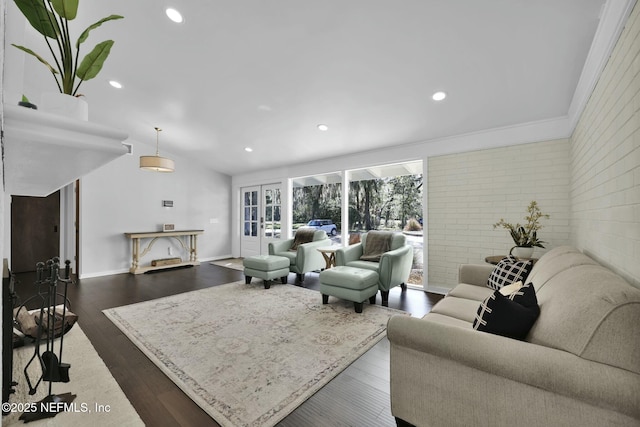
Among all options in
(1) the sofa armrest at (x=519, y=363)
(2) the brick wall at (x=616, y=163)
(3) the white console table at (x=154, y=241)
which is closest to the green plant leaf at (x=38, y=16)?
(1) the sofa armrest at (x=519, y=363)

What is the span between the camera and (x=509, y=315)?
1.33 m

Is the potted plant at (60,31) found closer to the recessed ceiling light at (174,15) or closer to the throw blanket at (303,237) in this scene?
the recessed ceiling light at (174,15)

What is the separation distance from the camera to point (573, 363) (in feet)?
3.50

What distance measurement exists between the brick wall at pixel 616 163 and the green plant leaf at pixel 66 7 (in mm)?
2335

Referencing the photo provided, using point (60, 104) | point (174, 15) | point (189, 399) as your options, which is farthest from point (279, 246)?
point (60, 104)

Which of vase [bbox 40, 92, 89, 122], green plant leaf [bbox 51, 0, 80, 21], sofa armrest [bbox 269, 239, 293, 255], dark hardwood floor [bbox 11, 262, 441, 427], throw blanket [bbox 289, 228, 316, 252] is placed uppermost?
green plant leaf [bbox 51, 0, 80, 21]

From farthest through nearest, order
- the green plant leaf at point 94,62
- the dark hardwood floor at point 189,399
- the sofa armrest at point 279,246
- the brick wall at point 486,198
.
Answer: the sofa armrest at point 279,246, the brick wall at point 486,198, the dark hardwood floor at point 189,399, the green plant leaf at point 94,62

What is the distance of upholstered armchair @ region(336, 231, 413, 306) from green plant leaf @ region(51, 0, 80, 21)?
3.29m

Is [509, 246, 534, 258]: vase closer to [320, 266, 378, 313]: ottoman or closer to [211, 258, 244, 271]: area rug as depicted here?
[320, 266, 378, 313]: ottoman

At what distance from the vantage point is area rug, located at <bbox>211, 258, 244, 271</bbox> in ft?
19.8

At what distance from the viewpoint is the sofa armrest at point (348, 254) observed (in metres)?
4.01

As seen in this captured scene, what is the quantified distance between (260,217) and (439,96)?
16.5 ft

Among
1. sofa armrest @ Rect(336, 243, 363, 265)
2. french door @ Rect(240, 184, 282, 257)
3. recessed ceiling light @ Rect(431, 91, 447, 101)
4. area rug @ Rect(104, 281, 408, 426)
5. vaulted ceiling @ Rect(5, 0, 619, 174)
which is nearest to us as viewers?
area rug @ Rect(104, 281, 408, 426)

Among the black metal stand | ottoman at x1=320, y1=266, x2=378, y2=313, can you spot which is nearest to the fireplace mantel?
the black metal stand
